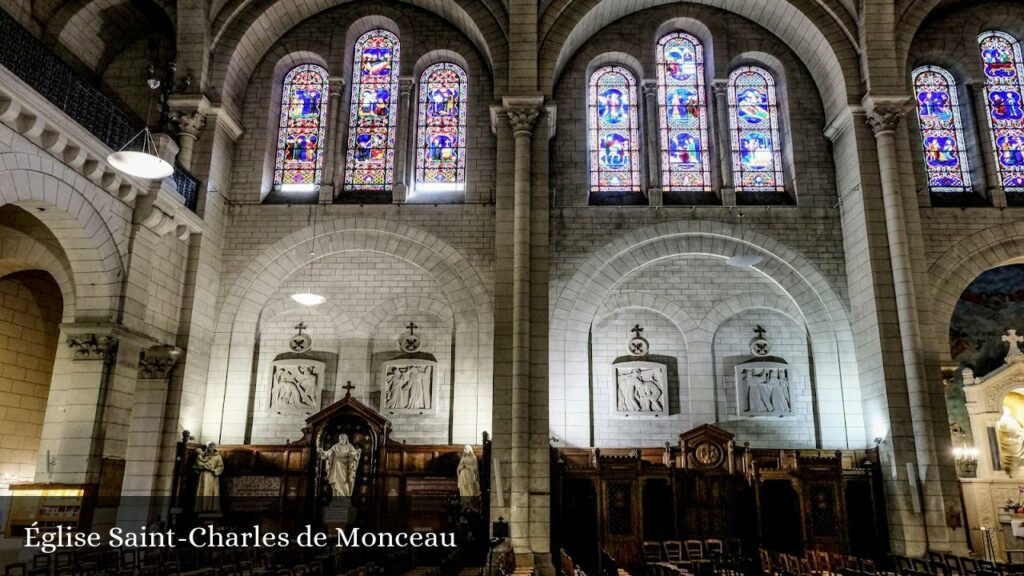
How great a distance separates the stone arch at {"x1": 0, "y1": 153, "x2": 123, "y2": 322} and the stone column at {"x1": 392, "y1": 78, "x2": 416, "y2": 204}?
6.19m

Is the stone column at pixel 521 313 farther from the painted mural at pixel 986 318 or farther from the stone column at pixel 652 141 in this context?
the painted mural at pixel 986 318

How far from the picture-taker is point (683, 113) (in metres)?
18.7

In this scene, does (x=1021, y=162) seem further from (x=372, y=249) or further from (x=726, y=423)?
(x=372, y=249)

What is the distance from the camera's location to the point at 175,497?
1482 centimetres

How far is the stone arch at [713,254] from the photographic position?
16469 mm

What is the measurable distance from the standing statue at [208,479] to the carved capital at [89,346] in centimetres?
331

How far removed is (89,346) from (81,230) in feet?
6.32

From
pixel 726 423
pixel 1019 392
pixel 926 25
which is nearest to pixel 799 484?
pixel 726 423

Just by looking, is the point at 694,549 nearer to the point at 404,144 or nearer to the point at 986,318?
the point at 986,318

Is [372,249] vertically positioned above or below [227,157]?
below

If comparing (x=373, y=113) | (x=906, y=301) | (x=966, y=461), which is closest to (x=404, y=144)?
(x=373, y=113)

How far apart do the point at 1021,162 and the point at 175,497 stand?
1994 cm

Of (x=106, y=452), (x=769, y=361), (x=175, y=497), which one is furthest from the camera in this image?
(x=769, y=361)

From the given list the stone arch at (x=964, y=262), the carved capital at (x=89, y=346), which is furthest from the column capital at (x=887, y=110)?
the carved capital at (x=89, y=346)
